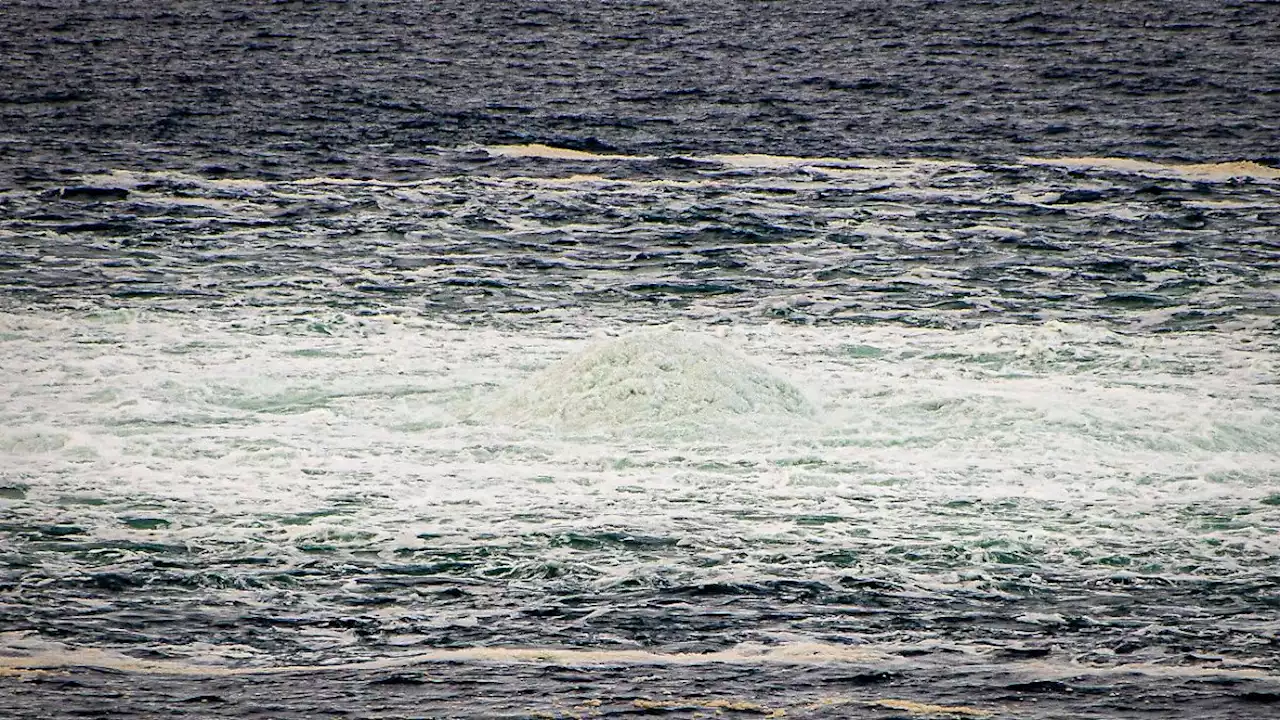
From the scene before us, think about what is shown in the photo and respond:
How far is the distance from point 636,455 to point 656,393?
3.38ft

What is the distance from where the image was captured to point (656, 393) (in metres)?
14.0

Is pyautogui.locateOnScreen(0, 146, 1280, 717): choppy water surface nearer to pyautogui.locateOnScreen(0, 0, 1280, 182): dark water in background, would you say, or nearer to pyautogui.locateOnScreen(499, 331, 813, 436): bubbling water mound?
pyautogui.locateOnScreen(499, 331, 813, 436): bubbling water mound

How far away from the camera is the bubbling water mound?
1378 centimetres

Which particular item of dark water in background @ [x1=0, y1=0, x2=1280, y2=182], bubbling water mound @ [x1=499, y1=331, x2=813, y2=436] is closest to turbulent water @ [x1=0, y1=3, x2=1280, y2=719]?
bubbling water mound @ [x1=499, y1=331, x2=813, y2=436]

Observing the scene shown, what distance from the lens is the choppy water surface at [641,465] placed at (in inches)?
364

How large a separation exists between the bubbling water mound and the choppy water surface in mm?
36

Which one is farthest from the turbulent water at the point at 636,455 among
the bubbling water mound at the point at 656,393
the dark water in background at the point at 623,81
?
the dark water in background at the point at 623,81

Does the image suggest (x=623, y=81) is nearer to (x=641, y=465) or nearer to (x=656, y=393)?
(x=656, y=393)

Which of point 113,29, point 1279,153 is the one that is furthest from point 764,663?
point 113,29

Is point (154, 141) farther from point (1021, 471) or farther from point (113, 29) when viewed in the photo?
point (1021, 471)

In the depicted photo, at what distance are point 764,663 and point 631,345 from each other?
Answer: 18.7 ft

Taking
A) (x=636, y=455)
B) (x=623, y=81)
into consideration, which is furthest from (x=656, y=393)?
(x=623, y=81)

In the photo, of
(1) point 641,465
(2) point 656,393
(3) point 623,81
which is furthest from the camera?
(3) point 623,81

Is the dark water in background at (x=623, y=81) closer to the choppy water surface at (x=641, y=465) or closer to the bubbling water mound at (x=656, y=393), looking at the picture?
the choppy water surface at (x=641, y=465)
